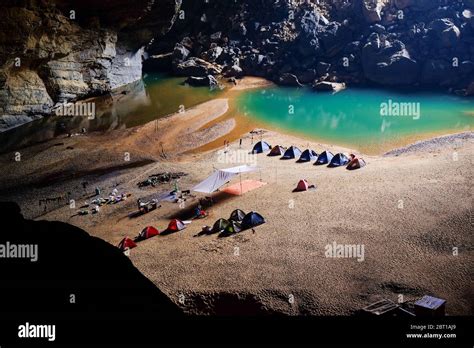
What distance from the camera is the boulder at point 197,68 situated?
5995 centimetres

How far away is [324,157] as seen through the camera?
29672 mm

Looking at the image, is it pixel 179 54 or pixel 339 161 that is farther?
pixel 179 54

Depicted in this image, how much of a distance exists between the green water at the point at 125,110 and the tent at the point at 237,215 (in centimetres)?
2342

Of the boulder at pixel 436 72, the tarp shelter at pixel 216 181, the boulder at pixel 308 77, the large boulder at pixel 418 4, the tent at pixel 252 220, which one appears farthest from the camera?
the boulder at pixel 308 77

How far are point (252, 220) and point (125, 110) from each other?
102ft

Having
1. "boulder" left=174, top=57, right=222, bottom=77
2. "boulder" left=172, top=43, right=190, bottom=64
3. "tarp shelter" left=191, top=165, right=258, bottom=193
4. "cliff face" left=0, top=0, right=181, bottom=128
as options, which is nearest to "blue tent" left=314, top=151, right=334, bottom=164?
"tarp shelter" left=191, top=165, right=258, bottom=193

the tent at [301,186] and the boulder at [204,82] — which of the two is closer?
the tent at [301,186]

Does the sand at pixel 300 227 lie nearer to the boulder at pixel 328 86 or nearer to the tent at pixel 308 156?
the tent at pixel 308 156

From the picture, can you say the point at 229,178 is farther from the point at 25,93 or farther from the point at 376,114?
the point at 25,93

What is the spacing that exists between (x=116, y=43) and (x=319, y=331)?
54254 millimetres

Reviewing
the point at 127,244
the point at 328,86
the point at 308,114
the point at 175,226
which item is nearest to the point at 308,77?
the point at 328,86

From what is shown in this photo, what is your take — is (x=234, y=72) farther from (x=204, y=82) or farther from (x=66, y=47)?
(x=66, y=47)

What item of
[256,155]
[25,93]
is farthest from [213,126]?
[25,93]

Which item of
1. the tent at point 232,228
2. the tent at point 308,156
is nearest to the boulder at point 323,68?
the tent at point 308,156
